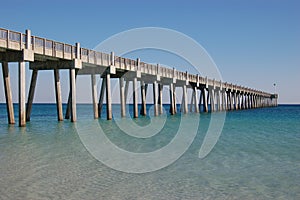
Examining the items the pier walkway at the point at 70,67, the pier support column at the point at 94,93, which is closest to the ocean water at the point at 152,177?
the pier walkway at the point at 70,67

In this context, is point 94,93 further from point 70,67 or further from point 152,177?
point 152,177

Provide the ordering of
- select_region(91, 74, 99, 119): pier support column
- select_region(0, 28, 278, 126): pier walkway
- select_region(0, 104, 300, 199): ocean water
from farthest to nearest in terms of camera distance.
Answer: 1. select_region(91, 74, 99, 119): pier support column
2. select_region(0, 28, 278, 126): pier walkway
3. select_region(0, 104, 300, 199): ocean water

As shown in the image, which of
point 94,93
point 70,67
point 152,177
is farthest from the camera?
point 94,93

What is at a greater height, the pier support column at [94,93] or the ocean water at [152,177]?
the pier support column at [94,93]

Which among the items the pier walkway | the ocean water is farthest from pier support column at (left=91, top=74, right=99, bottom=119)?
the ocean water

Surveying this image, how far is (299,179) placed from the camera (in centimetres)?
991

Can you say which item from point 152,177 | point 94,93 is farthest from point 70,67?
point 152,177

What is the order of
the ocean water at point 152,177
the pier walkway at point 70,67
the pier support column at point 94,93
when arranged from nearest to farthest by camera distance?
the ocean water at point 152,177, the pier walkway at point 70,67, the pier support column at point 94,93

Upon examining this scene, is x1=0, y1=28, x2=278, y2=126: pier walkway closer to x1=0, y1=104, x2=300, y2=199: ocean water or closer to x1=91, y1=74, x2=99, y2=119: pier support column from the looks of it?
x1=91, y1=74, x2=99, y2=119: pier support column

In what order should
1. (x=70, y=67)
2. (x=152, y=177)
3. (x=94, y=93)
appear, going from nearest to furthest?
(x=152, y=177), (x=70, y=67), (x=94, y=93)

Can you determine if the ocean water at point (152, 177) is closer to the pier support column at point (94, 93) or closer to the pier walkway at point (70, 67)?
the pier walkway at point (70, 67)

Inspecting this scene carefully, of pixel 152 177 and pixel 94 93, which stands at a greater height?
pixel 94 93

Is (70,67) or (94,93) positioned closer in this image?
(70,67)

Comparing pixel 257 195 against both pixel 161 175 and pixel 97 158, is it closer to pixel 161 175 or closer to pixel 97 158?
pixel 161 175
